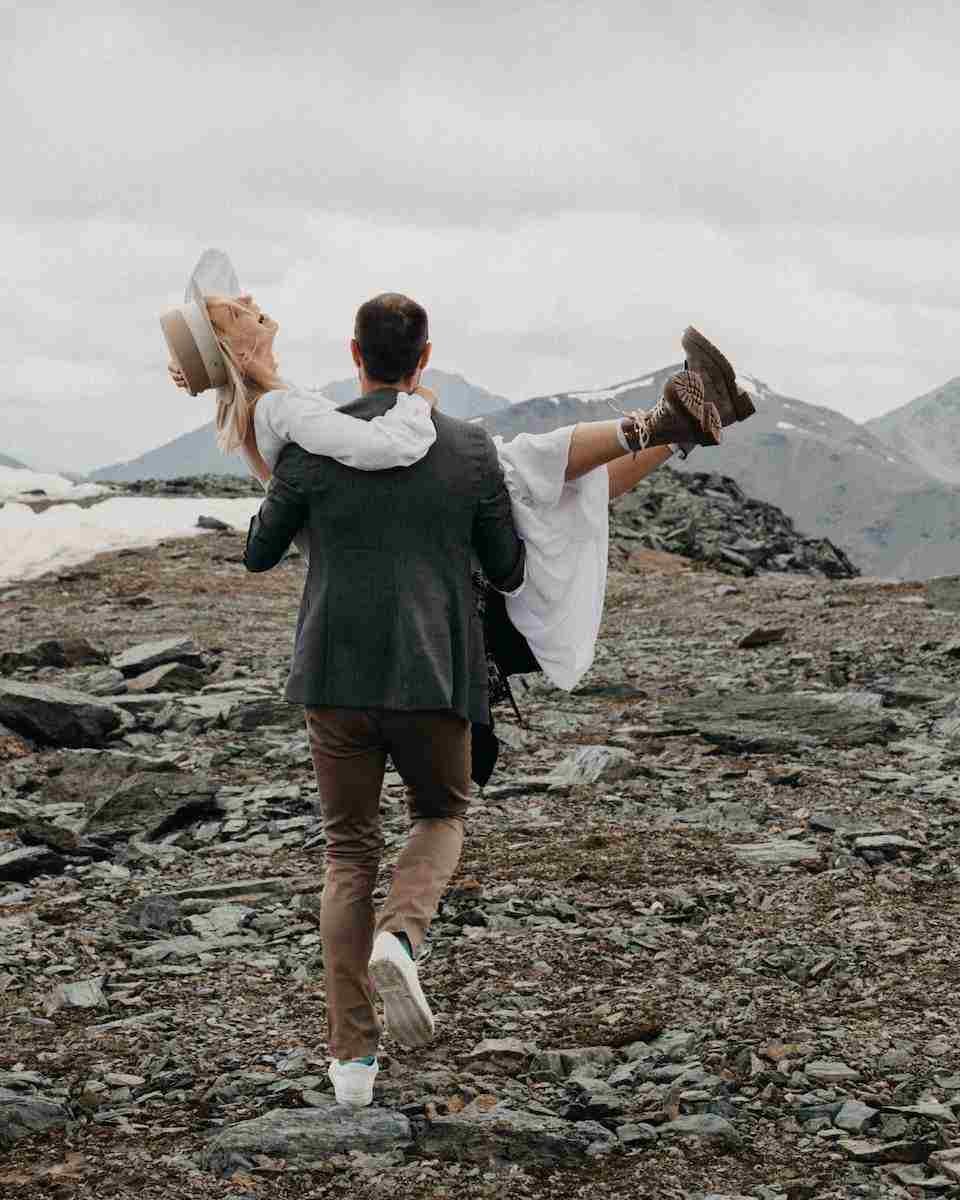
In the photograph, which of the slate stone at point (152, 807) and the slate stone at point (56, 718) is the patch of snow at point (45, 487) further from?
the slate stone at point (152, 807)

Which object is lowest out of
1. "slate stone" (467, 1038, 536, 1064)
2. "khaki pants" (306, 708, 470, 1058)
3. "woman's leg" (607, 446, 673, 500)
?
"slate stone" (467, 1038, 536, 1064)

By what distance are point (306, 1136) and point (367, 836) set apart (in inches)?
38.3

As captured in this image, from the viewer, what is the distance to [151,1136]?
507cm

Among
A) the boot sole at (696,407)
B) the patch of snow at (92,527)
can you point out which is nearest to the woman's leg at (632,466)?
the boot sole at (696,407)

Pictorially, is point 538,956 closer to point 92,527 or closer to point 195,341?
point 195,341

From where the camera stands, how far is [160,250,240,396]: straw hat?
5102mm

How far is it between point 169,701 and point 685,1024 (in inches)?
327

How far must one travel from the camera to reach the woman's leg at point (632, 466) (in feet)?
17.4

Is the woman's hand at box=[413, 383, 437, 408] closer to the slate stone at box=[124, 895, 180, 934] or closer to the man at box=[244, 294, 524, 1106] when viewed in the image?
the man at box=[244, 294, 524, 1106]

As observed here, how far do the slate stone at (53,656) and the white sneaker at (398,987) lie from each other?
11799 millimetres

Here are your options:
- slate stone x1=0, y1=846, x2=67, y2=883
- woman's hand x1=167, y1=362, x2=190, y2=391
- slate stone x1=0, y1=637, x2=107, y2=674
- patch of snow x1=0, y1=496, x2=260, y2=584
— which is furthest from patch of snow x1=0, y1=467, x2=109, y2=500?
woman's hand x1=167, y1=362, x2=190, y2=391

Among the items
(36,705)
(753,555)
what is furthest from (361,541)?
(753,555)

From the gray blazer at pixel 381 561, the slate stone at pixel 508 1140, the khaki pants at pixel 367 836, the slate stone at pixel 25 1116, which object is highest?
the gray blazer at pixel 381 561

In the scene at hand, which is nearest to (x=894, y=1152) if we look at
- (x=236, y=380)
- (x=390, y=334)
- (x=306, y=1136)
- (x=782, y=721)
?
(x=306, y=1136)
